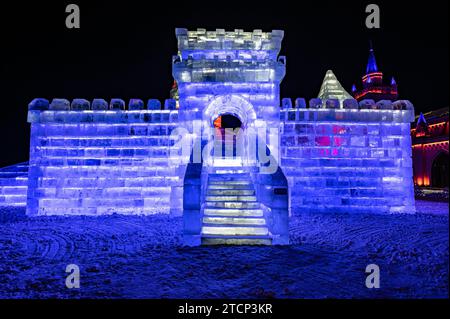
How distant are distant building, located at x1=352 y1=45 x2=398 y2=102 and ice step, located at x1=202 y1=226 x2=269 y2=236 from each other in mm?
49893

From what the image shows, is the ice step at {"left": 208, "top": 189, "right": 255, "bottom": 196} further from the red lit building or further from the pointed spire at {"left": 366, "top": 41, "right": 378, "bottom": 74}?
the pointed spire at {"left": 366, "top": 41, "right": 378, "bottom": 74}

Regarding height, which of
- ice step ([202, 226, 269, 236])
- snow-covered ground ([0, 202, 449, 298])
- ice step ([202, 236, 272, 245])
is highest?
ice step ([202, 226, 269, 236])

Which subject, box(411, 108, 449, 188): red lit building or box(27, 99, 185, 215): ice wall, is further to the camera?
box(411, 108, 449, 188): red lit building

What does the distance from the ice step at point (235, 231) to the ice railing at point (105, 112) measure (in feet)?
18.6

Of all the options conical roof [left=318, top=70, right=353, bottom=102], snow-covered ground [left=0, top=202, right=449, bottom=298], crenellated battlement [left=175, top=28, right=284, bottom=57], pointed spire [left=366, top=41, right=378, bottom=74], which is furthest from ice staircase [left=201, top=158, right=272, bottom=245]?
pointed spire [left=366, top=41, right=378, bottom=74]

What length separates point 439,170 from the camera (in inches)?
1207

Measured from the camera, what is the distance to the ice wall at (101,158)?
38.0 feet

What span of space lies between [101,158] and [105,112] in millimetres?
1943

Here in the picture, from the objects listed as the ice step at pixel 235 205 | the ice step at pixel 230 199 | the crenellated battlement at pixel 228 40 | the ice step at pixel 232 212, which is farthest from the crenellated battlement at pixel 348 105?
the ice step at pixel 232 212

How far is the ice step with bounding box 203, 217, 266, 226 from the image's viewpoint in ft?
26.1

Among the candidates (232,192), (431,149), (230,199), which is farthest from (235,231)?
(431,149)

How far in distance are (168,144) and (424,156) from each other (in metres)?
32.6

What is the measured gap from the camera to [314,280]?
16.1 ft
